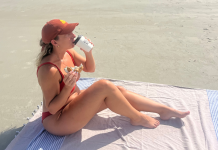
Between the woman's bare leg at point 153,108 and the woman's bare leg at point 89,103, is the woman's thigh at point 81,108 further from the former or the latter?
the woman's bare leg at point 153,108

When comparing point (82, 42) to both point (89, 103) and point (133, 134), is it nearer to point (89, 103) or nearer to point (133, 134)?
point (89, 103)

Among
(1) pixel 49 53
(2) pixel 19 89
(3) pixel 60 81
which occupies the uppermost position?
(1) pixel 49 53

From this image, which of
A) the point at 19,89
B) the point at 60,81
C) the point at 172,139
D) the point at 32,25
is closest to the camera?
the point at 60,81

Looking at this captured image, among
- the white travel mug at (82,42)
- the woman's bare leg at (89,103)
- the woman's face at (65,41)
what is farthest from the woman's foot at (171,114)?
the woman's face at (65,41)

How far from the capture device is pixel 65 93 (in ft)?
6.62

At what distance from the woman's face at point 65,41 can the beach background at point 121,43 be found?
46.7 inches

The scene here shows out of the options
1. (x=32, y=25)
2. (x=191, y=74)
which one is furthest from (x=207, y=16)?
(x=32, y=25)

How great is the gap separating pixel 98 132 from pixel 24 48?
3.61m

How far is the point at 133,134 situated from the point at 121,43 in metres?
3.05

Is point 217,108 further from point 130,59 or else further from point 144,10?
point 144,10

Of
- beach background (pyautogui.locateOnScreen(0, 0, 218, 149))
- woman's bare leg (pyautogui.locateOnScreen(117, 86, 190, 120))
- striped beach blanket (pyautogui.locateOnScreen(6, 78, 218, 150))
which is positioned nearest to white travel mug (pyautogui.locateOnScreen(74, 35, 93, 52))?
woman's bare leg (pyautogui.locateOnScreen(117, 86, 190, 120))

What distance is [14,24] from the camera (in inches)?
259

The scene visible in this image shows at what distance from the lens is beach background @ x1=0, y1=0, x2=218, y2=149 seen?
3.62 m

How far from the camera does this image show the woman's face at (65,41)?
2082mm
